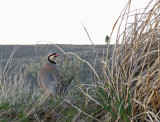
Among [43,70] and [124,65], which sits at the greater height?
[124,65]

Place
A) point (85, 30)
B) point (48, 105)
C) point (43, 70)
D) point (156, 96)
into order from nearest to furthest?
point (156, 96) < point (85, 30) < point (48, 105) < point (43, 70)

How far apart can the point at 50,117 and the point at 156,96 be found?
3.68 ft

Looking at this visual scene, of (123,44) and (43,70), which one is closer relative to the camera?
(123,44)

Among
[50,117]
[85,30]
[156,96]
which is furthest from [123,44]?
[50,117]

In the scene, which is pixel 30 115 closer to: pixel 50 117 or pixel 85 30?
pixel 50 117

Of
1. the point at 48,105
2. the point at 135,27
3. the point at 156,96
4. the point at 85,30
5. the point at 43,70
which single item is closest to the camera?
the point at 156,96

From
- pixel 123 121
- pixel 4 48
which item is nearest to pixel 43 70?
pixel 123 121

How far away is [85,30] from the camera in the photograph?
8.11 feet

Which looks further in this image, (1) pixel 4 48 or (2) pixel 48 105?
(1) pixel 4 48

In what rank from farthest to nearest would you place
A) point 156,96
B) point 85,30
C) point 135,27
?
point 135,27, point 85,30, point 156,96

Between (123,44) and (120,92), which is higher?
(123,44)

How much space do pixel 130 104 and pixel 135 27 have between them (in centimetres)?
78

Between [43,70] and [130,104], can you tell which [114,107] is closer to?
[130,104]

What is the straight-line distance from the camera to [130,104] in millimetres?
2395
